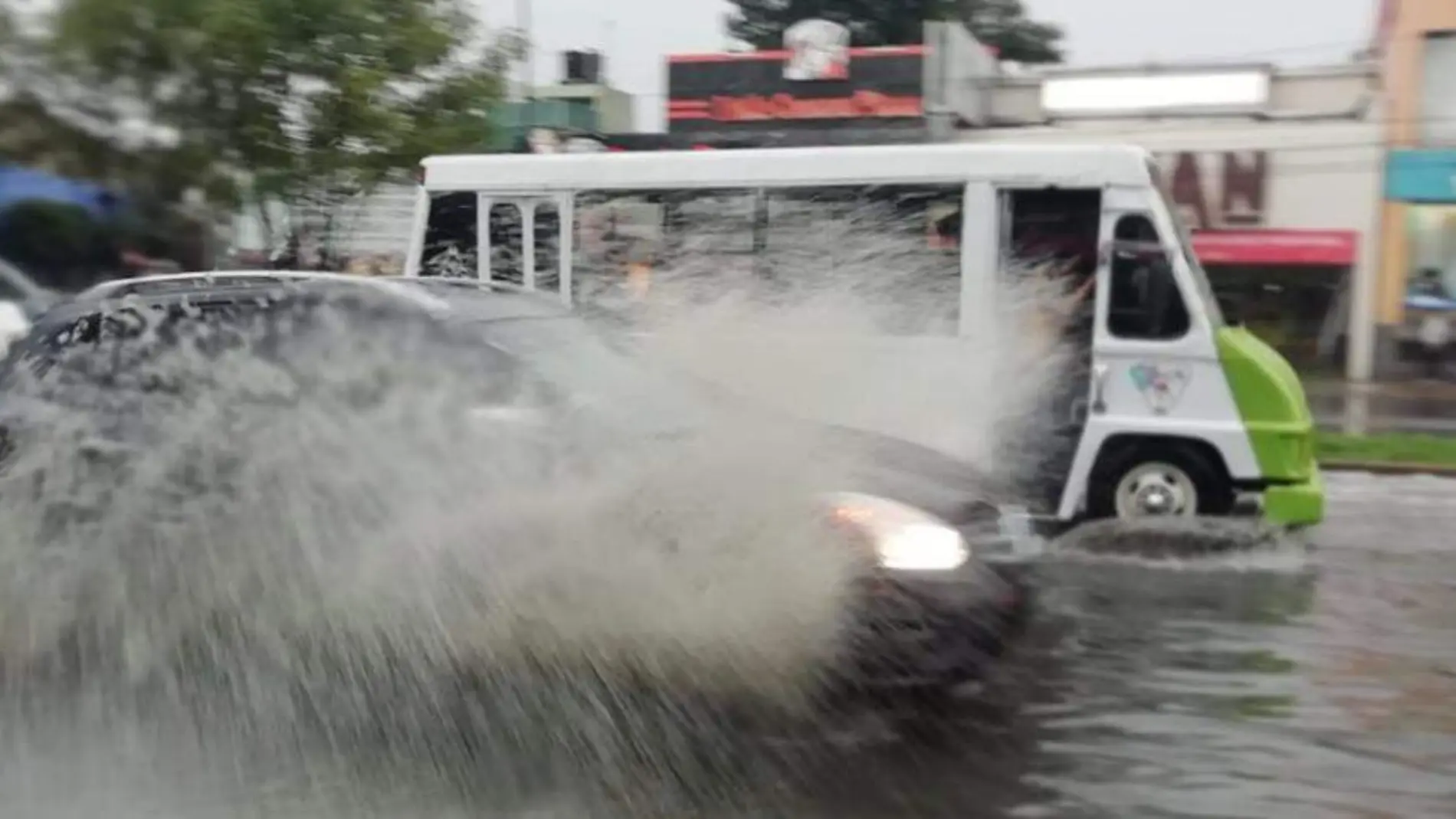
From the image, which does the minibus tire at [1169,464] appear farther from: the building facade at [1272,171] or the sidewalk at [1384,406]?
the building facade at [1272,171]

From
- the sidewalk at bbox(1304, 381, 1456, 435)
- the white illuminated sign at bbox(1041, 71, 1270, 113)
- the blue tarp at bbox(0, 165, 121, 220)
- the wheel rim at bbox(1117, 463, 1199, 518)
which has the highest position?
the white illuminated sign at bbox(1041, 71, 1270, 113)

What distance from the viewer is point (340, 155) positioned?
49.6ft

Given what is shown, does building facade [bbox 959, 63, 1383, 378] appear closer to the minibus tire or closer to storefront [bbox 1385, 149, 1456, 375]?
storefront [bbox 1385, 149, 1456, 375]

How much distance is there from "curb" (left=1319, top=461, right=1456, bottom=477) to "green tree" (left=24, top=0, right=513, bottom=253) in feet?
28.8

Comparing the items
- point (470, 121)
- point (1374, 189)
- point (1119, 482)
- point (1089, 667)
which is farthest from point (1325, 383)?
point (1089, 667)

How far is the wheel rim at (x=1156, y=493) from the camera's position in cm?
958

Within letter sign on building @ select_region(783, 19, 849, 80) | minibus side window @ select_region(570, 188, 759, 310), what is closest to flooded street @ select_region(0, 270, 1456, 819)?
minibus side window @ select_region(570, 188, 759, 310)

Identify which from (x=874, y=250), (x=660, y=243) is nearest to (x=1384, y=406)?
(x=874, y=250)

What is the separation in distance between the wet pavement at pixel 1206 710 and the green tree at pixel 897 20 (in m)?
37.7

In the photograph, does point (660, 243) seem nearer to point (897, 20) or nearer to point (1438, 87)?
point (1438, 87)

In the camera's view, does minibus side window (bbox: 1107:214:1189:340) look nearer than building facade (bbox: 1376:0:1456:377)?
Yes

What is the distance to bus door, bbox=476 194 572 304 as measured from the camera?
34.3 ft

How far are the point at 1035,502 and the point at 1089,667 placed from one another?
10.0 feet

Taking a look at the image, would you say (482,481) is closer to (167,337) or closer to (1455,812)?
(167,337)
